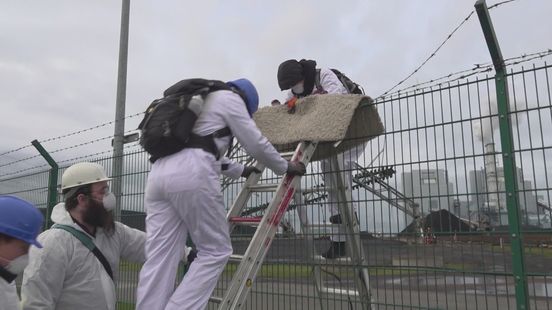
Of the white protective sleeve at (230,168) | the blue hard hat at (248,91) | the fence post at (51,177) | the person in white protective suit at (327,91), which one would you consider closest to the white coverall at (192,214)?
the blue hard hat at (248,91)

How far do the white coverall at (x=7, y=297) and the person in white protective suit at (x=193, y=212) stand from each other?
2.89 ft

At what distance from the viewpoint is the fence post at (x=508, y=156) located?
133 inches

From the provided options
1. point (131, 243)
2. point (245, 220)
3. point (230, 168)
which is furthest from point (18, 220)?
A: point (245, 220)

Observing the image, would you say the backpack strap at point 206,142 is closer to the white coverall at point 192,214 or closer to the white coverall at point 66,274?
the white coverall at point 192,214

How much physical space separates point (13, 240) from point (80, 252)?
802 mm

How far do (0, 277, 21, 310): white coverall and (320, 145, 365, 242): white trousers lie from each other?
2840 millimetres

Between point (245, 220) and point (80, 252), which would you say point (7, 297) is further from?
point (245, 220)

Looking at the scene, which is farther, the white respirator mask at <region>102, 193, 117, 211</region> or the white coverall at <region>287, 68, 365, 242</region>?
the white coverall at <region>287, 68, 365, 242</region>

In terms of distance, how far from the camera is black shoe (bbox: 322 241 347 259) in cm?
472

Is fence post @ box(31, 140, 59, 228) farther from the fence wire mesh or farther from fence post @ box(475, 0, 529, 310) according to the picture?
fence post @ box(475, 0, 529, 310)

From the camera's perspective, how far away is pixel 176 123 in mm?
3023

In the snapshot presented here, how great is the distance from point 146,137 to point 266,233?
42.7 inches

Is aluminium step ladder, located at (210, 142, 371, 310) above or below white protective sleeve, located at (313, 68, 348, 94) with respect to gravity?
below

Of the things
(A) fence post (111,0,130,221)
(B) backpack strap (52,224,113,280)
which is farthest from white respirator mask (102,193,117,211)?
(A) fence post (111,0,130,221)
